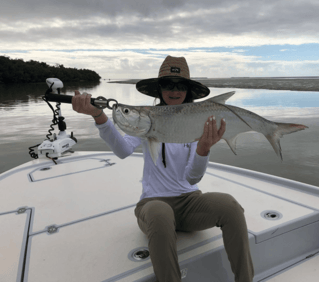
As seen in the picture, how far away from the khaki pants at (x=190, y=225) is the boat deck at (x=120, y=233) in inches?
8.3

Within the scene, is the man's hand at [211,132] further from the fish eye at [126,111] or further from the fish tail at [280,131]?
the fish eye at [126,111]

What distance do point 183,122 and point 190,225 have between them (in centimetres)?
91

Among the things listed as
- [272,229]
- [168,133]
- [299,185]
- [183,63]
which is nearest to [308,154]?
[299,185]

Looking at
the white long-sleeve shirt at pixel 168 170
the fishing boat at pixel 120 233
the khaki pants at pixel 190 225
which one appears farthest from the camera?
the white long-sleeve shirt at pixel 168 170

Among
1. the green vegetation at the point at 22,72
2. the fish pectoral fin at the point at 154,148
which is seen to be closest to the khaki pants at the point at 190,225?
the fish pectoral fin at the point at 154,148

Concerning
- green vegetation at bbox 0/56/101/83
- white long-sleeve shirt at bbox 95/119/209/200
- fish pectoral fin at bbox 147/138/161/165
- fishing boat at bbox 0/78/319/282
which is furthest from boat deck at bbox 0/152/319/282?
green vegetation at bbox 0/56/101/83

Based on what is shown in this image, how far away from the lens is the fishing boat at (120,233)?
1.84m

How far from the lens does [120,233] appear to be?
88.0 inches

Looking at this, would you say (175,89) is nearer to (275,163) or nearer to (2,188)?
(2,188)

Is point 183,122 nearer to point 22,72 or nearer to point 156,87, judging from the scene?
point 156,87

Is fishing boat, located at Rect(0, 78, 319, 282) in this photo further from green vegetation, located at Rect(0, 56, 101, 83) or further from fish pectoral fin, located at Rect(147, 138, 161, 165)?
green vegetation, located at Rect(0, 56, 101, 83)

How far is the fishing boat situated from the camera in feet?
6.02

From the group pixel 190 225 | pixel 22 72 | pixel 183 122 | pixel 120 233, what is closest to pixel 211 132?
pixel 183 122

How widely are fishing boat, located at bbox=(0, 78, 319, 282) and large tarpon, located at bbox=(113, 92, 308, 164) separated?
230mm
